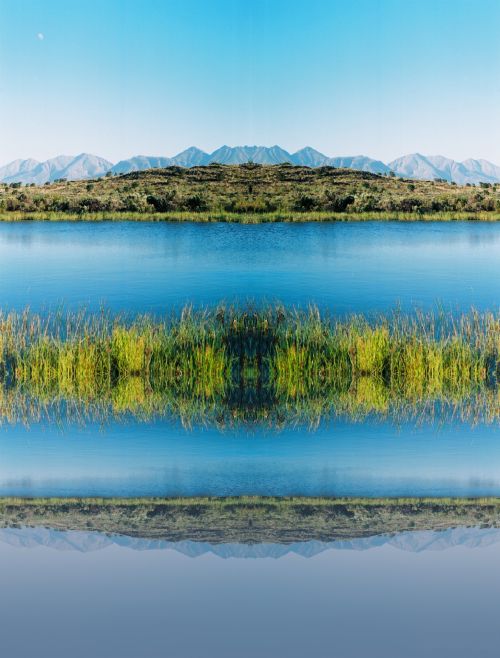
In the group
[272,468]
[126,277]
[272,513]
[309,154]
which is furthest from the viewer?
[309,154]

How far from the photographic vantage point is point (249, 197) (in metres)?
28.6

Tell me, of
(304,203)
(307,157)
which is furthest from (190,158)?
(304,203)

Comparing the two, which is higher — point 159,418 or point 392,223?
point 392,223

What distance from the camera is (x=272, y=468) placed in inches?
340

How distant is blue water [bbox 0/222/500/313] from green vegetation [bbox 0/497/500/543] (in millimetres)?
8219

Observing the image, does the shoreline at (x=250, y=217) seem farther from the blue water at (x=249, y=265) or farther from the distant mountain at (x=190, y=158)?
the distant mountain at (x=190, y=158)

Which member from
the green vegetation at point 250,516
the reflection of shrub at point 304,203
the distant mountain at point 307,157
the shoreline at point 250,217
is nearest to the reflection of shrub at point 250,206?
the shoreline at point 250,217

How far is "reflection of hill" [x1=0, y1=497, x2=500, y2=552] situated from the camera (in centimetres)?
619

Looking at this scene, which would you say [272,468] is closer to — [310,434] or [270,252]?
[310,434]

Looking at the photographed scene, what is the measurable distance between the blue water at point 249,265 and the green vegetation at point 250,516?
8219 millimetres

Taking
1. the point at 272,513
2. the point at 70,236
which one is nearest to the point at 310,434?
the point at 272,513

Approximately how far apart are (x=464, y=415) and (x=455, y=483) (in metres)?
3.62

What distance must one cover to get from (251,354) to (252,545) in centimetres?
864

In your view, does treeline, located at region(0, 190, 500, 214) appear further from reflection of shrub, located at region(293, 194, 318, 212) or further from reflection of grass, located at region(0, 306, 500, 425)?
reflection of grass, located at region(0, 306, 500, 425)
